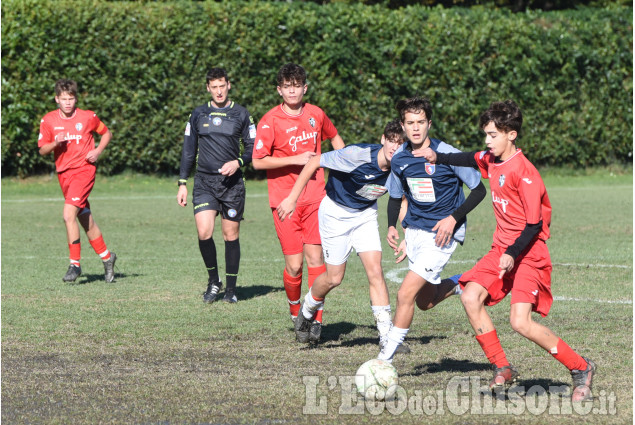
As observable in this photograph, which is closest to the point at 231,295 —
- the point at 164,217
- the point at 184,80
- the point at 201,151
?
the point at 201,151

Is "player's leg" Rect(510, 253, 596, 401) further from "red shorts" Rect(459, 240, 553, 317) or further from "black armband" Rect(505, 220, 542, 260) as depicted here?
"black armband" Rect(505, 220, 542, 260)

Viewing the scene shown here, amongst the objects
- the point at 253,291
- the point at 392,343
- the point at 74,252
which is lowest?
the point at 253,291

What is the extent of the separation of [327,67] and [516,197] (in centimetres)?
1708

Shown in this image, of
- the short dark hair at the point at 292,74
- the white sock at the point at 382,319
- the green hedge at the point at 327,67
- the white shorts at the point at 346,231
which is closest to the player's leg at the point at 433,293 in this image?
the white sock at the point at 382,319

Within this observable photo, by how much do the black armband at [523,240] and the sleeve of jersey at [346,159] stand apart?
171 cm

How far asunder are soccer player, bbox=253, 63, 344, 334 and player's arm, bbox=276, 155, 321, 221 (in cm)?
101

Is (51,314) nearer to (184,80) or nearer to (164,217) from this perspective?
(164,217)

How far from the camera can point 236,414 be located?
543cm

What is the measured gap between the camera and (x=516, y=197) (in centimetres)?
588

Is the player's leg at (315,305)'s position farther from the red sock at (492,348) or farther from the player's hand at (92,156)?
the player's hand at (92,156)

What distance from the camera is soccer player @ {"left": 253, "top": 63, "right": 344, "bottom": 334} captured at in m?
8.12

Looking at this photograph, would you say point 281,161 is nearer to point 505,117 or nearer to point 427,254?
point 427,254

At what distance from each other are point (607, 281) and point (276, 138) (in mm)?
4281

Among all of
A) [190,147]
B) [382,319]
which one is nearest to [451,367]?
[382,319]
